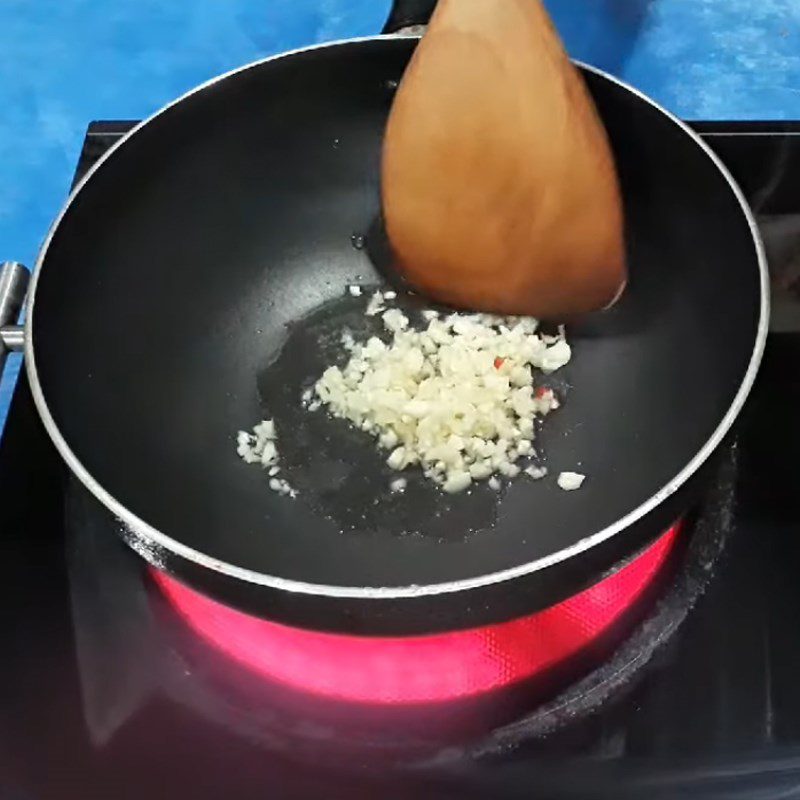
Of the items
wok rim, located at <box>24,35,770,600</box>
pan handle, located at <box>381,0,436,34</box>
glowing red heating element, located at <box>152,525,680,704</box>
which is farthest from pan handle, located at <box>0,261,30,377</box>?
pan handle, located at <box>381,0,436,34</box>

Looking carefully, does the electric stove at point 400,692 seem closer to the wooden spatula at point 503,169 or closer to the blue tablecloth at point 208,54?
the wooden spatula at point 503,169

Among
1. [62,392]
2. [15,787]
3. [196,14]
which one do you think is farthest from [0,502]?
[196,14]

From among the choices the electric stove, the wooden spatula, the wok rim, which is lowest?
Result: the electric stove

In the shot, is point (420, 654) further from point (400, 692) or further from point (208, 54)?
point (208, 54)

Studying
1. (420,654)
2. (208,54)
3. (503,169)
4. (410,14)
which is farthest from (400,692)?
(208,54)

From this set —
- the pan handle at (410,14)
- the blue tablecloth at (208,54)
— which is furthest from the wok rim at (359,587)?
the blue tablecloth at (208,54)

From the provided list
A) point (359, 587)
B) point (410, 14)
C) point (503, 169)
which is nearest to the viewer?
point (359, 587)

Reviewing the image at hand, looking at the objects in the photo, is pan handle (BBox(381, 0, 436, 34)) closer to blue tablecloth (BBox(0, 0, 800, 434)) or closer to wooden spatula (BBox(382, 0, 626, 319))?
wooden spatula (BBox(382, 0, 626, 319))
